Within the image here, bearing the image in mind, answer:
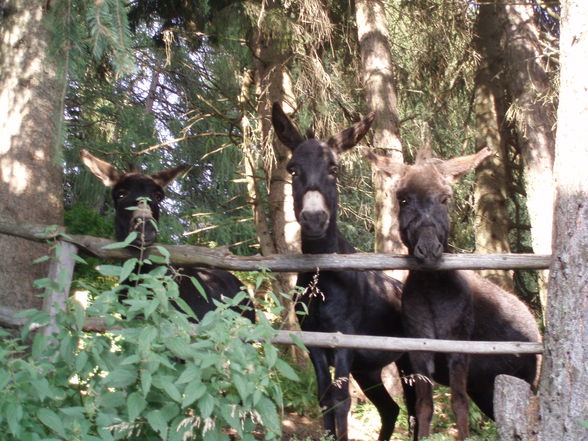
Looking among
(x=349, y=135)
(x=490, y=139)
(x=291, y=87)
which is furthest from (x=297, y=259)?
(x=490, y=139)

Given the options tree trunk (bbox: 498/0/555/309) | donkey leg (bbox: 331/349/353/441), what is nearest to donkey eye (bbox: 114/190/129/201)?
donkey leg (bbox: 331/349/353/441)

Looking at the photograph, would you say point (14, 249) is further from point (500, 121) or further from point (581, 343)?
point (500, 121)

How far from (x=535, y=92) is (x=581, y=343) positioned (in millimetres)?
5303

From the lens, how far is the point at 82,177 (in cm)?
1369

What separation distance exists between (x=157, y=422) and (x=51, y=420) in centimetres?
51

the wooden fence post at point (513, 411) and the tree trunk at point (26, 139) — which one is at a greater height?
the tree trunk at point (26, 139)

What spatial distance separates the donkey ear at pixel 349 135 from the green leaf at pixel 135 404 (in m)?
3.50

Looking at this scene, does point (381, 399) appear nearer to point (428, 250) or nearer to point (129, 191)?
point (428, 250)

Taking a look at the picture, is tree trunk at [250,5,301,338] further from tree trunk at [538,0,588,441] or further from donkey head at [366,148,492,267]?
tree trunk at [538,0,588,441]

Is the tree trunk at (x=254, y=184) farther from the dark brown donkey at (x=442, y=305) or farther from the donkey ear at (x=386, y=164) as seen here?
the dark brown donkey at (x=442, y=305)

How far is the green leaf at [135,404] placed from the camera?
2975mm

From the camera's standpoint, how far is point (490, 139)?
1086cm

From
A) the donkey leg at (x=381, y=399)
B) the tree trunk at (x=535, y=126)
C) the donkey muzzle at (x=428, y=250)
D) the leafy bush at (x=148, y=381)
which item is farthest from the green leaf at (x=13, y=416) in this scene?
the tree trunk at (x=535, y=126)

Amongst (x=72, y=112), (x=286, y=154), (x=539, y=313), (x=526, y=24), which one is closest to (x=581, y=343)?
(x=286, y=154)
